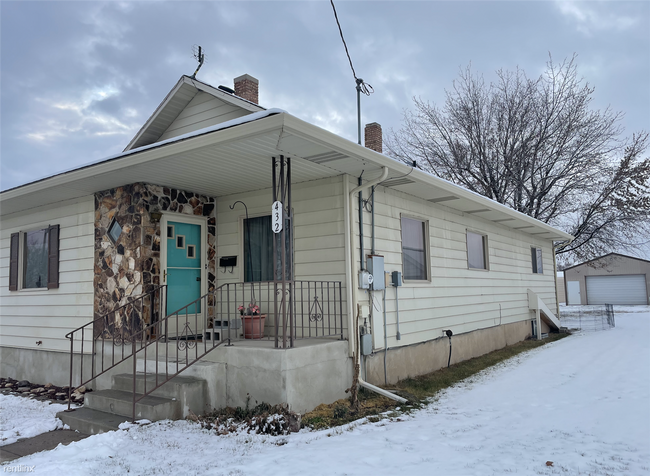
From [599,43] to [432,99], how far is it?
658 centimetres

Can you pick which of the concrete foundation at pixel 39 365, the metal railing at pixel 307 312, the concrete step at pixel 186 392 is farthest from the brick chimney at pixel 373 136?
the concrete foundation at pixel 39 365

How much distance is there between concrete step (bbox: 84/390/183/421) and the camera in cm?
494

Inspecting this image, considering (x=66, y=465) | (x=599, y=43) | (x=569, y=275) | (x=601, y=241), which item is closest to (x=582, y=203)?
(x=601, y=241)

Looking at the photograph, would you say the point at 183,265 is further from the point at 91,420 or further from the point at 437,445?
the point at 437,445

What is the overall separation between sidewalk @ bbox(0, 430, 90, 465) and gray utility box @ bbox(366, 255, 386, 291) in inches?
146

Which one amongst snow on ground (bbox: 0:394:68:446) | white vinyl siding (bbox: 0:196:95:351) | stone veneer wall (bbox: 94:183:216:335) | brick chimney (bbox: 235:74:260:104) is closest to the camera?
snow on ground (bbox: 0:394:68:446)

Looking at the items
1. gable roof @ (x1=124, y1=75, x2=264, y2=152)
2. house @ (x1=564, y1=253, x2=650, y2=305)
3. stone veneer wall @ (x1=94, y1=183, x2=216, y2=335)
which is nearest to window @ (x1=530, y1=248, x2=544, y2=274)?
gable roof @ (x1=124, y1=75, x2=264, y2=152)

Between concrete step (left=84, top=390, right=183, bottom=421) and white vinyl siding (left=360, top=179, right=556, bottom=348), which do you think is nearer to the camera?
concrete step (left=84, top=390, right=183, bottom=421)

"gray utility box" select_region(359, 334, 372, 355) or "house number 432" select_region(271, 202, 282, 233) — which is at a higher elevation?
"house number 432" select_region(271, 202, 282, 233)

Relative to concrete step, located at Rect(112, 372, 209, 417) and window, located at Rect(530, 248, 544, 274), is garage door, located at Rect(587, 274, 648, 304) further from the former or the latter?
concrete step, located at Rect(112, 372, 209, 417)

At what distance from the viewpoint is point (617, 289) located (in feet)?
99.2

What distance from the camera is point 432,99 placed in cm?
2147

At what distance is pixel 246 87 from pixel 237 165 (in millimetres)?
4124

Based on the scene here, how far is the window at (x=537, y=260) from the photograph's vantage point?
528 inches
